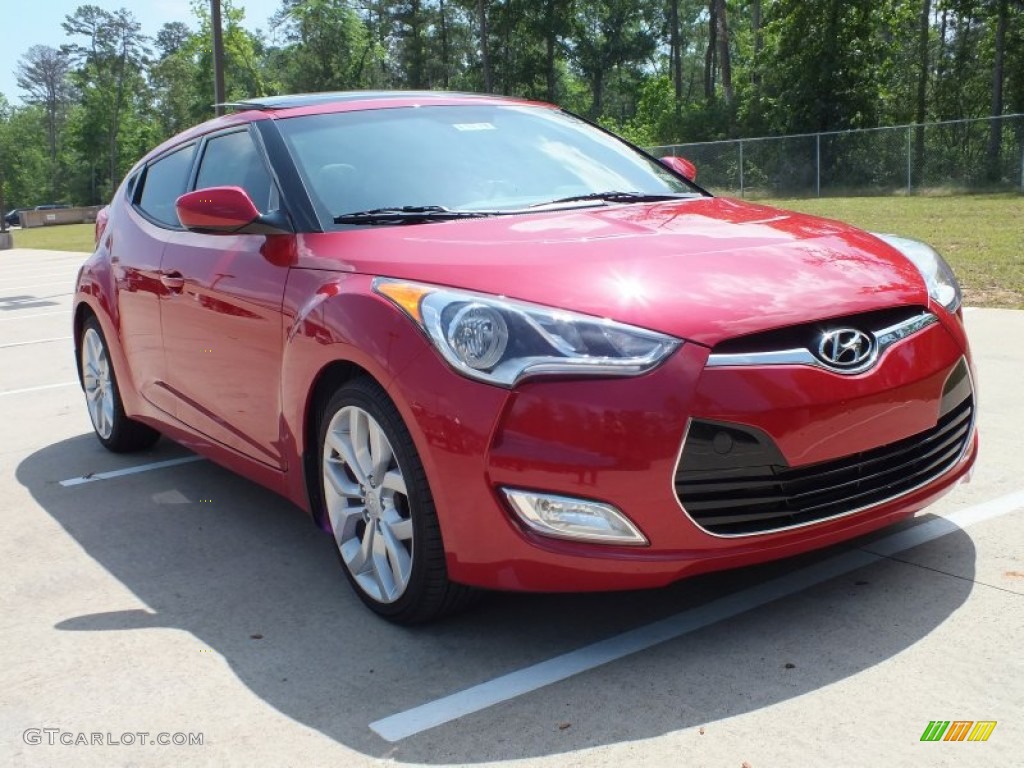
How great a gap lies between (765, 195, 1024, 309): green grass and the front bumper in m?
6.68

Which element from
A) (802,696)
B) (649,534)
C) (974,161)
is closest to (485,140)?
(649,534)

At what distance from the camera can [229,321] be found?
159 inches

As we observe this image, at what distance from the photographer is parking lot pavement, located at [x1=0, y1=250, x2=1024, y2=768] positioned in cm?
265

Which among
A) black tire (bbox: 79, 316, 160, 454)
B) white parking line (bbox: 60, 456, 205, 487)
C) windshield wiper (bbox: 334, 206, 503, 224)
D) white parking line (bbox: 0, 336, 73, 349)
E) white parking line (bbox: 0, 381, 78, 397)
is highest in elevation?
windshield wiper (bbox: 334, 206, 503, 224)

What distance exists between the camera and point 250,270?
3.93 metres

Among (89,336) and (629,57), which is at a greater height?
(629,57)

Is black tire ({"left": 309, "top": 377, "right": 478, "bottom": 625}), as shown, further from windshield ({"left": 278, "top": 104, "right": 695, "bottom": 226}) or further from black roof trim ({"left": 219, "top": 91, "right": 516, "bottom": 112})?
black roof trim ({"left": 219, "top": 91, "right": 516, "bottom": 112})

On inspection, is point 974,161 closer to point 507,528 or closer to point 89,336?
point 89,336

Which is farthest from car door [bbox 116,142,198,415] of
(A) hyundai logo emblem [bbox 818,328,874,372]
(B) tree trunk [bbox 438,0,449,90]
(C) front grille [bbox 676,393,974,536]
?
(B) tree trunk [bbox 438,0,449,90]

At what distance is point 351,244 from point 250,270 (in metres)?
0.55

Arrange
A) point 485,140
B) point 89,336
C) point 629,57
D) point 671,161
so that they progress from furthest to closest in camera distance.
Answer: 1. point 629,57
2. point 89,336
3. point 671,161
4. point 485,140

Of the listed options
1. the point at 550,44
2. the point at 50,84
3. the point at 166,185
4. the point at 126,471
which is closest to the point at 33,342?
the point at 126,471

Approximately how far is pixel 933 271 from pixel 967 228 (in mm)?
14236

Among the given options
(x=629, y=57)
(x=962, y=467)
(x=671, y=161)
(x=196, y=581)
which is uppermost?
(x=629, y=57)
